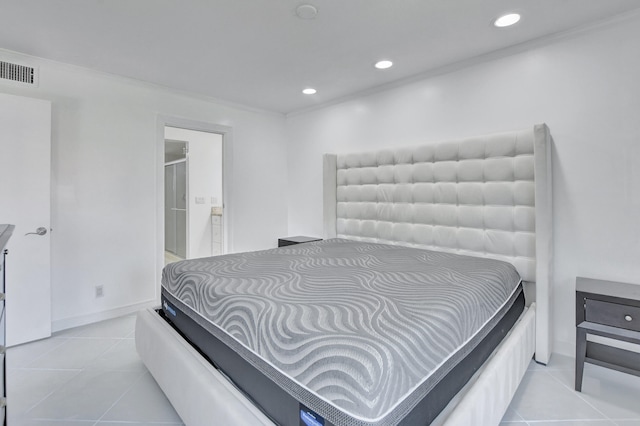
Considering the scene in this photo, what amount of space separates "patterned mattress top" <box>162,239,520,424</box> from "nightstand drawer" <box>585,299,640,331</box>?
1.35 feet

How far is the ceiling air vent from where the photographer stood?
8.08 feet

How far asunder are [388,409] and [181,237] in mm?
5855

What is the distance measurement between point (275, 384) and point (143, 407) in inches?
46.6

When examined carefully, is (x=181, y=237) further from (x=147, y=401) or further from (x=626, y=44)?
(x=626, y=44)

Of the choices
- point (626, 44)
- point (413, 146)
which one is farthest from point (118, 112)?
point (626, 44)

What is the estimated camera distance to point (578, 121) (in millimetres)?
2244

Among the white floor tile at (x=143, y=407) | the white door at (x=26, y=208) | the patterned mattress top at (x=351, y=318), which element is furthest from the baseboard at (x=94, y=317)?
the patterned mattress top at (x=351, y=318)

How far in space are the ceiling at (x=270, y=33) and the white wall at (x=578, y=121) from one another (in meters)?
0.17

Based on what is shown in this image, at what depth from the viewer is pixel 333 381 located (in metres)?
0.93

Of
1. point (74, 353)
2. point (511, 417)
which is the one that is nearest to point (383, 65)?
point (511, 417)

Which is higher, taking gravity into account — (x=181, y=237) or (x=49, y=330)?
(x=181, y=237)

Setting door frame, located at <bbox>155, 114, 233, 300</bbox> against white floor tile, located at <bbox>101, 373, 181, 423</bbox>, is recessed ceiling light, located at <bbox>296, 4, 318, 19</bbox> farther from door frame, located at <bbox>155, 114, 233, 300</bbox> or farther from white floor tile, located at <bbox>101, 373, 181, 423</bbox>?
white floor tile, located at <bbox>101, 373, 181, 423</bbox>

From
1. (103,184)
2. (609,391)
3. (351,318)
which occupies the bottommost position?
(609,391)

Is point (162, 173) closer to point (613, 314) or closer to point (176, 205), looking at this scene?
point (176, 205)
